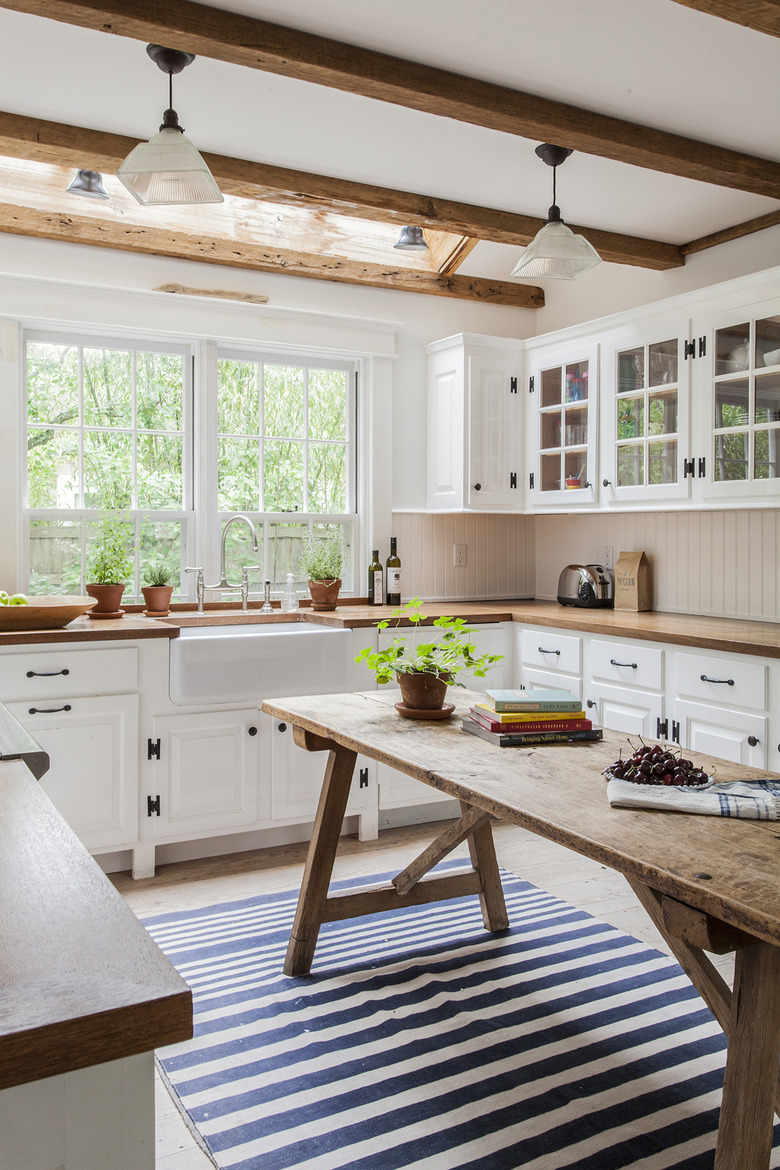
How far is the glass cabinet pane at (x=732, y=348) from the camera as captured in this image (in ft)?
11.4

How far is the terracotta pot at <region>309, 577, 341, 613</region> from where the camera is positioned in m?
4.17

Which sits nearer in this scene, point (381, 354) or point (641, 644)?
point (641, 644)

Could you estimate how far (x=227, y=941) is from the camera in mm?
2850

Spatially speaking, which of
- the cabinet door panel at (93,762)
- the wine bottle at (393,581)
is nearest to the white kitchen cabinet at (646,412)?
the wine bottle at (393,581)

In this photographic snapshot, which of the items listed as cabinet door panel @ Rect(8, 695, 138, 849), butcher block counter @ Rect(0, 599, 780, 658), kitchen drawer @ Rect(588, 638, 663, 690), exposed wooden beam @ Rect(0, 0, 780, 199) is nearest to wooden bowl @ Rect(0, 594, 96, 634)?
butcher block counter @ Rect(0, 599, 780, 658)

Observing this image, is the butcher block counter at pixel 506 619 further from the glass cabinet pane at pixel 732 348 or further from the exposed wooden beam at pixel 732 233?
the exposed wooden beam at pixel 732 233

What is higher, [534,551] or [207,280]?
[207,280]

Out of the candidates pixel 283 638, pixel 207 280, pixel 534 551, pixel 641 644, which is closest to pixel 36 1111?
pixel 283 638

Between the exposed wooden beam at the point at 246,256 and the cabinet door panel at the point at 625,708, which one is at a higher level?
the exposed wooden beam at the point at 246,256

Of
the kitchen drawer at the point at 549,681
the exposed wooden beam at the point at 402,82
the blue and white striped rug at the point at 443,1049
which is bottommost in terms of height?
the blue and white striped rug at the point at 443,1049

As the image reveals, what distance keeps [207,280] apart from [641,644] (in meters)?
A: 2.49

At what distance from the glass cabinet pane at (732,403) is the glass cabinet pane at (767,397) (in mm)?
44

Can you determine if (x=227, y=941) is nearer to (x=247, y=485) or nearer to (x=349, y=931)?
(x=349, y=931)

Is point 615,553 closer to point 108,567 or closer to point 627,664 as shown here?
point 627,664
